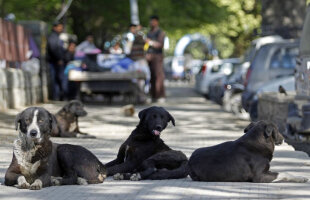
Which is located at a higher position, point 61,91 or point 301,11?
point 301,11

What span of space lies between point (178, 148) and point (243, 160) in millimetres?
4200

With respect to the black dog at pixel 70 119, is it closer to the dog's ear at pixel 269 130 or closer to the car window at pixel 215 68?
the dog's ear at pixel 269 130

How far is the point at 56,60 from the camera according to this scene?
2738 centimetres

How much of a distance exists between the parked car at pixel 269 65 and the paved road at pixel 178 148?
37.5 inches

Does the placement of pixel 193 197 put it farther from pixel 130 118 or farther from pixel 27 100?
pixel 27 100

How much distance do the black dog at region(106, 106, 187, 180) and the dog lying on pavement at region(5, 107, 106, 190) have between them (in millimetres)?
663

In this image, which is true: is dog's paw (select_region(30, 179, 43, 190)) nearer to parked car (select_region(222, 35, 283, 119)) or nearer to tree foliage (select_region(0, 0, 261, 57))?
parked car (select_region(222, 35, 283, 119))

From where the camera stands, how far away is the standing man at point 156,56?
2625cm

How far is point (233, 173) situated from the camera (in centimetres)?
948

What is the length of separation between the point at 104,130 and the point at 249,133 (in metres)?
8.12

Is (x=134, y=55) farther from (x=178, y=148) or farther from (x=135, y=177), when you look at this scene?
(x=135, y=177)

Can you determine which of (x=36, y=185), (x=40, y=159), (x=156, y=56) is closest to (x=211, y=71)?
(x=156, y=56)

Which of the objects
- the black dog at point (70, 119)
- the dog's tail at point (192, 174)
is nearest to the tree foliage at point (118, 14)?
the black dog at point (70, 119)

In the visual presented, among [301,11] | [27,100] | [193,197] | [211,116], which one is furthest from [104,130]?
[301,11]
